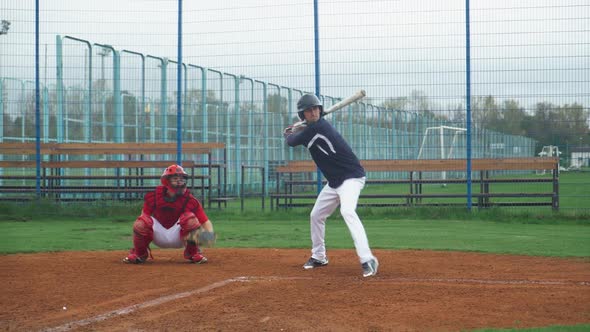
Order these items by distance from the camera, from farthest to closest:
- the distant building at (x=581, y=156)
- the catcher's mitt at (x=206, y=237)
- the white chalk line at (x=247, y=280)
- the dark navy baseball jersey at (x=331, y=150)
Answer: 1. the distant building at (x=581, y=156)
2. the catcher's mitt at (x=206, y=237)
3. the dark navy baseball jersey at (x=331, y=150)
4. the white chalk line at (x=247, y=280)

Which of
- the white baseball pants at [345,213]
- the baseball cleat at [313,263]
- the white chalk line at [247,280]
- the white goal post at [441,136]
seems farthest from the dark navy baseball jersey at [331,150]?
the white goal post at [441,136]

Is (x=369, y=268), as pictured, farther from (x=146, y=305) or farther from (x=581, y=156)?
(x=581, y=156)

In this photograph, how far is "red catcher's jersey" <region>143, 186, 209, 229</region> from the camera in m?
9.39

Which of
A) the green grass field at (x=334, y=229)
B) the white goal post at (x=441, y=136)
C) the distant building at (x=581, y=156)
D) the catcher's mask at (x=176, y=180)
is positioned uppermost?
the white goal post at (x=441, y=136)

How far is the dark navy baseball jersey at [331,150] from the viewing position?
8805 millimetres

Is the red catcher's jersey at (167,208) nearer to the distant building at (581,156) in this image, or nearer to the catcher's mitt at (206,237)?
the catcher's mitt at (206,237)

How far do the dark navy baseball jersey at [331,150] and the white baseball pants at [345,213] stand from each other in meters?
0.10

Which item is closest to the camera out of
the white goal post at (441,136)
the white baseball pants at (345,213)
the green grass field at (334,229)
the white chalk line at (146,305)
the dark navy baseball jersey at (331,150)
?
the white chalk line at (146,305)

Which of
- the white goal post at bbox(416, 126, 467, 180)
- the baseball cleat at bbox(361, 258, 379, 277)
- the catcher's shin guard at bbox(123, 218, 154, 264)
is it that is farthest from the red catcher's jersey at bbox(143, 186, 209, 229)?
the white goal post at bbox(416, 126, 467, 180)

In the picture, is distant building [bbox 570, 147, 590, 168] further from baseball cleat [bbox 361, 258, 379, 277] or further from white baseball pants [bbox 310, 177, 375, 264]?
baseball cleat [bbox 361, 258, 379, 277]

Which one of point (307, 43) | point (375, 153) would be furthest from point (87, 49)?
point (375, 153)

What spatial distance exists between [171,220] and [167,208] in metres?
0.17

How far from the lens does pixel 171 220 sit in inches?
372

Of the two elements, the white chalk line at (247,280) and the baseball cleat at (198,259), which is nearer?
the white chalk line at (247,280)
